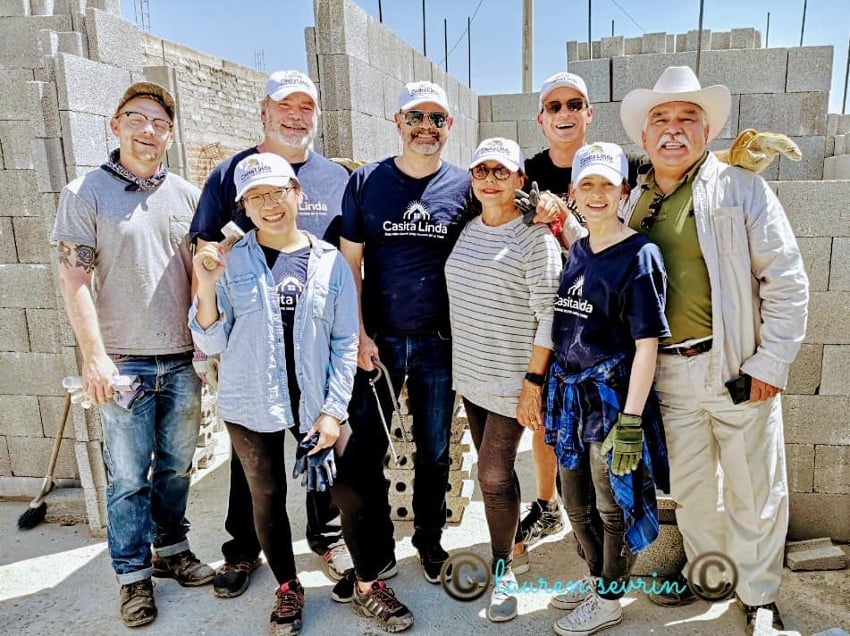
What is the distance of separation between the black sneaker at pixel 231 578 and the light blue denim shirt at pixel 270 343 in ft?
3.29

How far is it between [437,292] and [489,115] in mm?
7171

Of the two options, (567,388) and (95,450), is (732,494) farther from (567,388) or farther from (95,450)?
(95,450)

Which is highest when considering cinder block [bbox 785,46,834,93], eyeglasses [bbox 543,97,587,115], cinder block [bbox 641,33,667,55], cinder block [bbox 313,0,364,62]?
cinder block [bbox 641,33,667,55]

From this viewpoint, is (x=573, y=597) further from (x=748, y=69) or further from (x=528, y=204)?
(x=748, y=69)

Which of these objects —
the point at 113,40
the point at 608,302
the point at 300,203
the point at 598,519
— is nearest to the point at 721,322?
the point at 608,302

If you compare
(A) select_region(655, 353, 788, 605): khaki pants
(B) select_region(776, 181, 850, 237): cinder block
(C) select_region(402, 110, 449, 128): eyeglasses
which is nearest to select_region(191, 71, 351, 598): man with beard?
(C) select_region(402, 110, 449, 128): eyeglasses

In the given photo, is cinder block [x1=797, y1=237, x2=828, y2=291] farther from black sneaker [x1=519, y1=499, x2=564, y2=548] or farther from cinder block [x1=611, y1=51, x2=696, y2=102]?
cinder block [x1=611, y1=51, x2=696, y2=102]

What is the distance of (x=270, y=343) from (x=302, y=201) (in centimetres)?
69

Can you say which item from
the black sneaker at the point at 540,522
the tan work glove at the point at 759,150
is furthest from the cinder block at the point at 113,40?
the black sneaker at the point at 540,522

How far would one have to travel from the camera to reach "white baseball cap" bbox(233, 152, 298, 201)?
96.4 inches

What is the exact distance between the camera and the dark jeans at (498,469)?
268 cm

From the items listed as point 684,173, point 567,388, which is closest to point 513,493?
point 567,388

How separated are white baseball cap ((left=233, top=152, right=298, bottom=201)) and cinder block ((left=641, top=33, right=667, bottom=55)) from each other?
4.90 metres

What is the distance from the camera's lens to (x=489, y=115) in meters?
9.34
